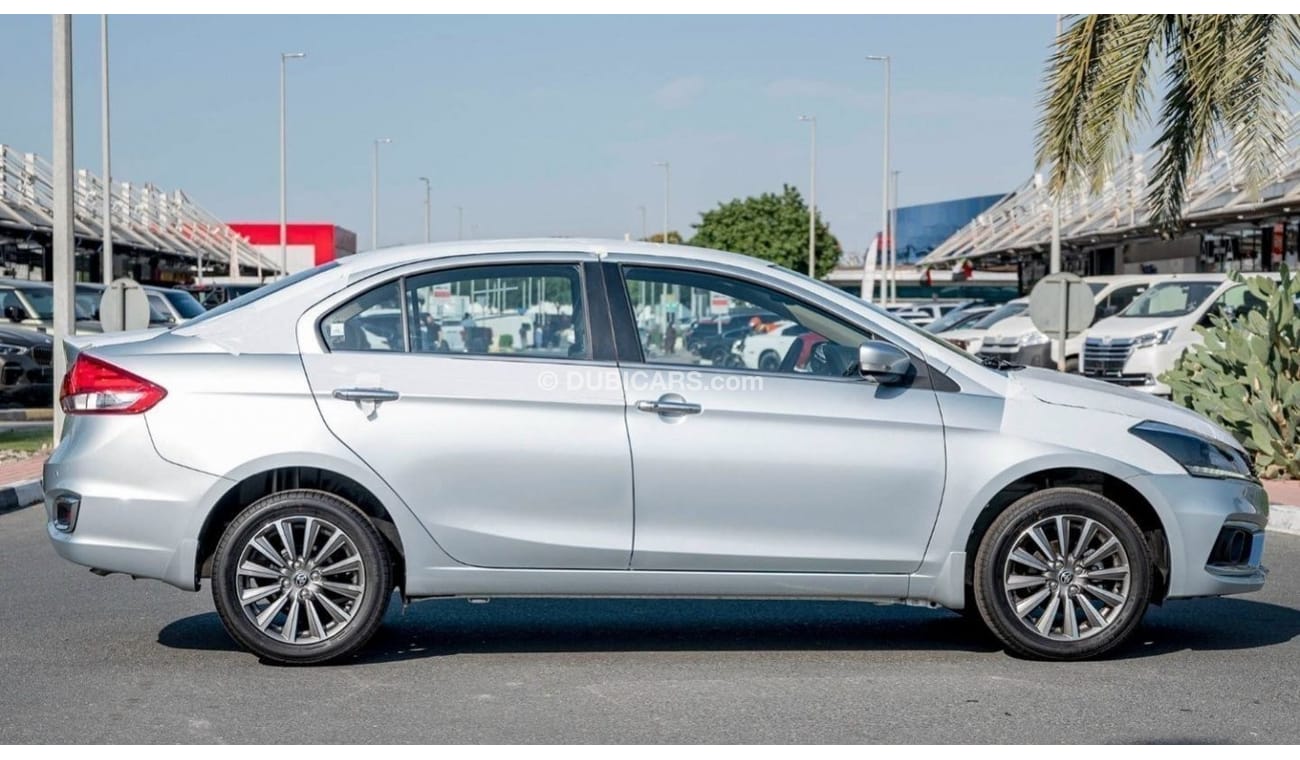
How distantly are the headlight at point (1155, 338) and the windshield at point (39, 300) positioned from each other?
1449 cm

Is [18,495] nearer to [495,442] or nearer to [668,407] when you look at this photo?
[495,442]

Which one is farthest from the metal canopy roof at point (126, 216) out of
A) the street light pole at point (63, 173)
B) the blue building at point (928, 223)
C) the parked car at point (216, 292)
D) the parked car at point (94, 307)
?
the blue building at point (928, 223)

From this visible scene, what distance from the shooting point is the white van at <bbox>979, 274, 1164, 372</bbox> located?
2269 centimetres

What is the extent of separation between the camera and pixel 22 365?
64.1ft

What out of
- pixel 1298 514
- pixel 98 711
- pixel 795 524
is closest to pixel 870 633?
pixel 795 524

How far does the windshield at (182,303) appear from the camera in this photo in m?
23.9

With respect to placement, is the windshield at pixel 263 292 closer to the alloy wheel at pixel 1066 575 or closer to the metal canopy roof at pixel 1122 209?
the alloy wheel at pixel 1066 575

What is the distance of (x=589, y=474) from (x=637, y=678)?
0.79 metres

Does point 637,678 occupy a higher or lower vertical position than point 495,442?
lower

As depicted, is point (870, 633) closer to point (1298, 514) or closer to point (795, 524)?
point (795, 524)

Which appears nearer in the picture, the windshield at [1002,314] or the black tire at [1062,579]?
the black tire at [1062,579]

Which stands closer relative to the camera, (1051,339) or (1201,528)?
(1201,528)

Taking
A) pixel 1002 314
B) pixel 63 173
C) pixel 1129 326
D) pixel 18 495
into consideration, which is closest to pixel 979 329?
pixel 1002 314

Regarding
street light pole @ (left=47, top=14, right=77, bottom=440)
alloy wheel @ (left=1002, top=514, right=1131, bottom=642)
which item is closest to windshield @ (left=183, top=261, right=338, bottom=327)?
alloy wheel @ (left=1002, top=514, right=1131, bottom=642)
